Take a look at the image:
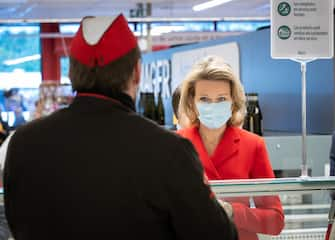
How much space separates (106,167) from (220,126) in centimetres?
107

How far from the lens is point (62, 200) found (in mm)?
1566

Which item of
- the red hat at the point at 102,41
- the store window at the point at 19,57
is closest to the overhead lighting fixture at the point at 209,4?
the store window at the point at 19,57

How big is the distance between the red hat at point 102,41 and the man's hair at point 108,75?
0.01 m

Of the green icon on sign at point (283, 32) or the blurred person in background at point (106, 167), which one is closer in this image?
the blurred person in background at point (106, 167)

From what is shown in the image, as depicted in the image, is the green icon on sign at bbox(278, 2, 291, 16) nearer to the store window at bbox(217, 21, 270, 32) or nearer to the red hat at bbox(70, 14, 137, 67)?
the red hat at bbox(70, 14, 137, 67)

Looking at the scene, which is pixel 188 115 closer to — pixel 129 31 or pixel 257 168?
pixel 257 168

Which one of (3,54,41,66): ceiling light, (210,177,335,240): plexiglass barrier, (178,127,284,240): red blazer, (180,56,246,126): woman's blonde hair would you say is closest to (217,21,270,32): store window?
(3,54,41,66): ceiling light

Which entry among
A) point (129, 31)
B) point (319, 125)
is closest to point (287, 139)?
point (319, 125)

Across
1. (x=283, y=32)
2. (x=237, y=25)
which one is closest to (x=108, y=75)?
(x=283, y=32)

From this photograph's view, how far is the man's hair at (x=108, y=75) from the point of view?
1584 millimetres

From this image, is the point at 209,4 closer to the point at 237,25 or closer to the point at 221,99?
the point at 237,25

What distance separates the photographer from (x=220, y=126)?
254 centimetres

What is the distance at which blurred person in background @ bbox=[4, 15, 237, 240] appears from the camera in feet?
4.96

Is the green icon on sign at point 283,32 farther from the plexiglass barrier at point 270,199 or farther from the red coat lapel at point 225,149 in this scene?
the plexiglass barrier at point 270,199
